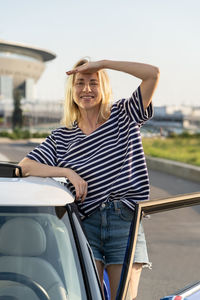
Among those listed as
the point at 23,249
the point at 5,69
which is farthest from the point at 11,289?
the point at 5,69

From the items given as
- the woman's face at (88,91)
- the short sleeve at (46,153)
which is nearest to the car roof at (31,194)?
the short sleeve at (46,153)

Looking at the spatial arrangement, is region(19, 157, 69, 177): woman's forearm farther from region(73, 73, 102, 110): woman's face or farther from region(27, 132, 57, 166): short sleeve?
region(73, 73, 102, 110): woman's face

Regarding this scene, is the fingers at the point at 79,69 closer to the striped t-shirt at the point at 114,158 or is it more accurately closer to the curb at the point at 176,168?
the striped t-shirt at the point at 114,158

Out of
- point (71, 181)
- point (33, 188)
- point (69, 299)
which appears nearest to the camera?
point (69, 299)

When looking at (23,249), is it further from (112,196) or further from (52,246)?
(112,196)

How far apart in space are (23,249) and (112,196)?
546 millimetres

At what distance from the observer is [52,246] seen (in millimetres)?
2197

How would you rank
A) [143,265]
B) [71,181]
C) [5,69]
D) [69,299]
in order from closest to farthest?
[69,299]
[143,265]
[71,181]
[5,69]

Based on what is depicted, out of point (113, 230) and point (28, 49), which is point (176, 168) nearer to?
point (113, 230)

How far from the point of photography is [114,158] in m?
2.56

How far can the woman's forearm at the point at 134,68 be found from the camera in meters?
2.58

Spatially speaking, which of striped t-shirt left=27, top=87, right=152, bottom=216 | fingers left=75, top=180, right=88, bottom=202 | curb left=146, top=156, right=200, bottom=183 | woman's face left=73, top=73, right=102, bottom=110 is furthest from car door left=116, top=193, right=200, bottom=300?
curb left=146, top=156, right=200, bottom=183

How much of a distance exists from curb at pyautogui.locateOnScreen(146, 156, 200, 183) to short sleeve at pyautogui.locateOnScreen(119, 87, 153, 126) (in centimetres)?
1120

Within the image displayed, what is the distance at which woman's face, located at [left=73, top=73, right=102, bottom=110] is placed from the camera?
274 centimetres
